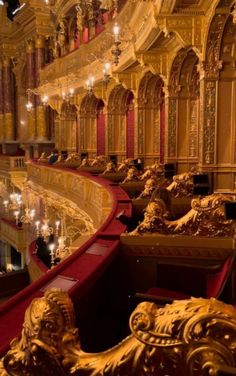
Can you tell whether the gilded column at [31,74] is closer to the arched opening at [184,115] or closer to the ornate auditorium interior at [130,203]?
the ornate auditorium interior at [130,203]

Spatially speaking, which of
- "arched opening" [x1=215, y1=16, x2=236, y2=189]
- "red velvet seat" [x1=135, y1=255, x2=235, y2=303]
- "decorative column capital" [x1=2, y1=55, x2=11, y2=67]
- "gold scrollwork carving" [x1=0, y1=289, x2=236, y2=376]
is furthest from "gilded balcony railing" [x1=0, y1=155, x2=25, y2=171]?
"gold scrollwork carving" [x1=0, y1=289, x2=236, y2=376]

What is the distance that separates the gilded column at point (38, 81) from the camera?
2519 centimetres

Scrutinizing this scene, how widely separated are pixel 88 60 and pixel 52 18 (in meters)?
9.23

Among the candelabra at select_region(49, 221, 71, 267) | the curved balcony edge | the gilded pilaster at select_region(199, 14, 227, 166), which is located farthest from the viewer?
the candelabra at select_region(49, 221, 71, 267)

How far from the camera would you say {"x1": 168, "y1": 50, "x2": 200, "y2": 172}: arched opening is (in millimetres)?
11547

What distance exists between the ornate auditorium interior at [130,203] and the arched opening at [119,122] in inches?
2.2

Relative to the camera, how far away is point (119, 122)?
18.3 meters

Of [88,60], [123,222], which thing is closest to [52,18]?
[88,60]

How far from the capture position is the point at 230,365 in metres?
1.30

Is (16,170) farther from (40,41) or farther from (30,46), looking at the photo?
(30,46)

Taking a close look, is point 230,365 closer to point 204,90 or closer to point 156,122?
point 204,90

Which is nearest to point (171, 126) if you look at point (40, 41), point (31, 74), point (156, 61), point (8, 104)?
point (156, 61)

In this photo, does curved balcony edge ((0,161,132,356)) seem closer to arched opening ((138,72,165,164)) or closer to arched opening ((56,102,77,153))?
arched opening ((138,72,165,164))

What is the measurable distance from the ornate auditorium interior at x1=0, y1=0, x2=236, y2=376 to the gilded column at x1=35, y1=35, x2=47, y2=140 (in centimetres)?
11
